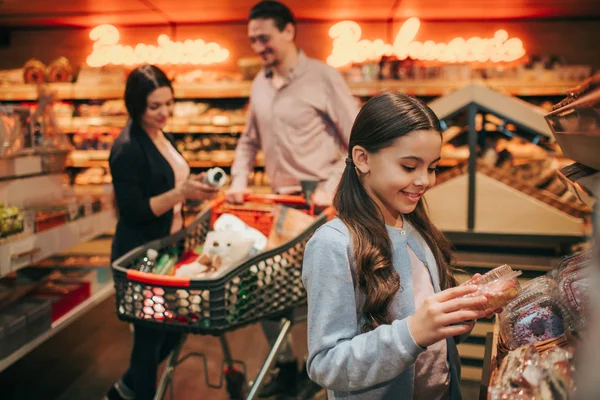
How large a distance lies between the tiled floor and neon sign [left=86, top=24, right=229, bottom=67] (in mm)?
3605

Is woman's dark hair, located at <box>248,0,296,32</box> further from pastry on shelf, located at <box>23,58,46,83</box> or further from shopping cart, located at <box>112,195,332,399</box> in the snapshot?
pastry on shelf, located at <box>23,58,46,83</box>

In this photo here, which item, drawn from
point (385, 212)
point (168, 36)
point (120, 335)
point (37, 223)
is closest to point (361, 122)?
point (385, 212)

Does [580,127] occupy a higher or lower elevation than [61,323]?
higher

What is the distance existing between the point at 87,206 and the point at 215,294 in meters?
1.72

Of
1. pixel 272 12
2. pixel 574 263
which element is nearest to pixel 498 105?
pixel 272 12

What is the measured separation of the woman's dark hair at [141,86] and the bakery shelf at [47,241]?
743 mm

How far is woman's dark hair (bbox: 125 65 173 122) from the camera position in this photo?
7.63 ft

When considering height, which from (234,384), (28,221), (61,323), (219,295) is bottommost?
(234,384)

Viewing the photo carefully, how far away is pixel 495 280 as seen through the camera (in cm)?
104

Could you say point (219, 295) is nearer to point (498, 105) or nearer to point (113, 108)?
point (498, 105)

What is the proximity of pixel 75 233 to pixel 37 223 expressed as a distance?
336 mm

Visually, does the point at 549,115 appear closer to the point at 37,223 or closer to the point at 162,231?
the point at 162,231

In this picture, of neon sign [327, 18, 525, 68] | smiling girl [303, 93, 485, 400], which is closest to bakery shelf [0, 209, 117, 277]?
smiling girl [303, 93, 485, 400]

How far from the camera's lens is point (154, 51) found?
6.63m
